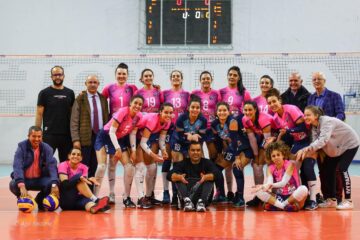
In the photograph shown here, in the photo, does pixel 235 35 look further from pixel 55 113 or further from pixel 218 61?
pixel 55 113

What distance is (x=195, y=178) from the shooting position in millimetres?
7645

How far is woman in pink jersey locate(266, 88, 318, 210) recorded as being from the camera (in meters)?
7.63

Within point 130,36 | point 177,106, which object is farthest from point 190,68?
point 177,106

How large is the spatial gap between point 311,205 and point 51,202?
3436 millimetres

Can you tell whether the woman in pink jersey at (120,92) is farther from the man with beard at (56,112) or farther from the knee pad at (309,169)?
the knee pad at (309,169)

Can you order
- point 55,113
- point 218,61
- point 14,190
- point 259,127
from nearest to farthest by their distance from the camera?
point 14,190, point 259,127, point 55,113, point 218,61

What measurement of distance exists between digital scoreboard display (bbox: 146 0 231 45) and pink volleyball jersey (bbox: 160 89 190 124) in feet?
22.2

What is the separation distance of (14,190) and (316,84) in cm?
445

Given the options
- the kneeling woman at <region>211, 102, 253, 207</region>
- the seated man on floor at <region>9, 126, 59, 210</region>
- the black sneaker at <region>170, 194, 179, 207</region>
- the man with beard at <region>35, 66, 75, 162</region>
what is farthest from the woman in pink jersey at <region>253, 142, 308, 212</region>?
the man with beard at <region>35, 66, 75, 162</region>

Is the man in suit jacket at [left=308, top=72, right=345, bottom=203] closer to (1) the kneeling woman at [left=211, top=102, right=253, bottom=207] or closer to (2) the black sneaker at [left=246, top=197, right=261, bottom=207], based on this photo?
(2) the black sneaker at [left=246, top=197, right=261, bottom=207]

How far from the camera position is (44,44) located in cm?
1558

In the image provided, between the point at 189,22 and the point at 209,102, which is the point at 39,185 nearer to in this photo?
the point at 209,102

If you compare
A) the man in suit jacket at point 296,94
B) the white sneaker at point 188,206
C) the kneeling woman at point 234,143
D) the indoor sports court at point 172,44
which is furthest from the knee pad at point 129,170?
the indoor sports court at point 172,44

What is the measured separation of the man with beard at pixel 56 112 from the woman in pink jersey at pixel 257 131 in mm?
2679
